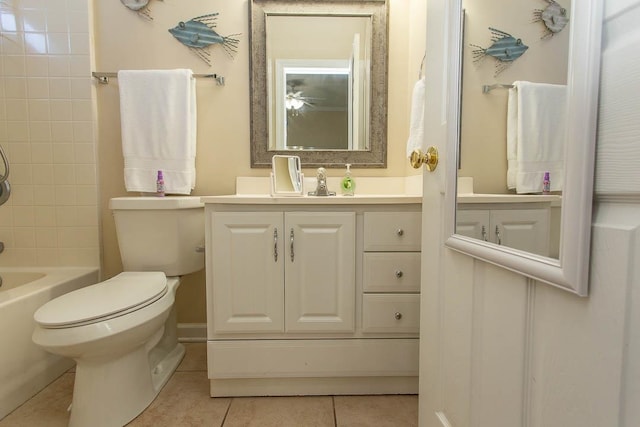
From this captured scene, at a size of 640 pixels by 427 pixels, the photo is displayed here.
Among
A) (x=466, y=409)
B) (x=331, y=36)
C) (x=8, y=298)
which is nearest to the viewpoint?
(x=466, y=409)

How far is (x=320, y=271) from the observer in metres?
1.26

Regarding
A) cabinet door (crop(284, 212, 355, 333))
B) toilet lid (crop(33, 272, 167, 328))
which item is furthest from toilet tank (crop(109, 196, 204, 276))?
cabinet door (crop(284, 212, 355, 333))

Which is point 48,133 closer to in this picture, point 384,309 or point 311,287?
point 311,287

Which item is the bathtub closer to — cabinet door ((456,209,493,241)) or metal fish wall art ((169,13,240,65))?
metal fish wall art ((169,13,240,65))

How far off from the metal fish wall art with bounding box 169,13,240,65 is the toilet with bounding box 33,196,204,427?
2.73 ft

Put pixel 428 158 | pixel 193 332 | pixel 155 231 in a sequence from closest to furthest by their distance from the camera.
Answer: pixel 428 158
pixel 155 231
pixel 193 332

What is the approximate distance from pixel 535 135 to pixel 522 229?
0.14 meters

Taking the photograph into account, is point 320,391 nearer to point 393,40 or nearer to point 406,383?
point 406,383

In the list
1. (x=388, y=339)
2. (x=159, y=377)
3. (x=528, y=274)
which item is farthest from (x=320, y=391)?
(x=528, y=274)

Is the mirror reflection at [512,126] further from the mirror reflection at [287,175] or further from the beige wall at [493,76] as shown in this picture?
the mirror reflection at [287,175]

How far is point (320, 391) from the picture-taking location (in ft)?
4.32

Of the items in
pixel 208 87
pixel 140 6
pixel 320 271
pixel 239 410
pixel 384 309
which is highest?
pixel 140 6

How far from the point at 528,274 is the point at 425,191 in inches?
16.0

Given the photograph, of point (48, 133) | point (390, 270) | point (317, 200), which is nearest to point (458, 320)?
point (390, 270)
